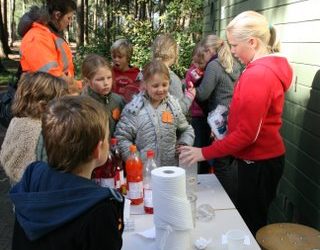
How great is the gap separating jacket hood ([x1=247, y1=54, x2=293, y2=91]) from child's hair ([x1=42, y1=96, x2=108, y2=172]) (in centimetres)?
158

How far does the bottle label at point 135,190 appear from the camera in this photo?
8.57ft

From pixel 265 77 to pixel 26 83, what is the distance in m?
1.62

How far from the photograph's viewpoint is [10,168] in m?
2.73

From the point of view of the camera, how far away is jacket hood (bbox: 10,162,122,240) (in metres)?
1.56

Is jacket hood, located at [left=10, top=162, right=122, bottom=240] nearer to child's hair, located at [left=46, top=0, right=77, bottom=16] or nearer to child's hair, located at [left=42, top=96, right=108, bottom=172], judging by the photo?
child's hair, located at [left=42, top=96, right=108, bottom=172]

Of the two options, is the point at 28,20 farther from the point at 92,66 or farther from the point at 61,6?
the point at 92,66

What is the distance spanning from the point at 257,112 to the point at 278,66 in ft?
1.27

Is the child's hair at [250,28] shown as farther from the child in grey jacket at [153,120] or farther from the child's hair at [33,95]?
the child's hair at [33,95]

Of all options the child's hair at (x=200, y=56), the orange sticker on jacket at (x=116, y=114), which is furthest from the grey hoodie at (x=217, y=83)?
the orange sticker on jacket at (x=116, y=114)

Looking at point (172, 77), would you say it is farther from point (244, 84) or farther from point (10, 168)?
point (10, 168)

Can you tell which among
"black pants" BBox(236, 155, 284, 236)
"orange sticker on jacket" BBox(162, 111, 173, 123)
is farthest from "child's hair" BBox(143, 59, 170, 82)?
"black pants" BBox(236, 155, 284, 236)

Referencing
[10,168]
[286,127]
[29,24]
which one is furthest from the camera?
[286,127]

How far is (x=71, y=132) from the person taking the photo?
5.37 ft

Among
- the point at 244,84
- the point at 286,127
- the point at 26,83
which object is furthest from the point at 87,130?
the point at 286,127
